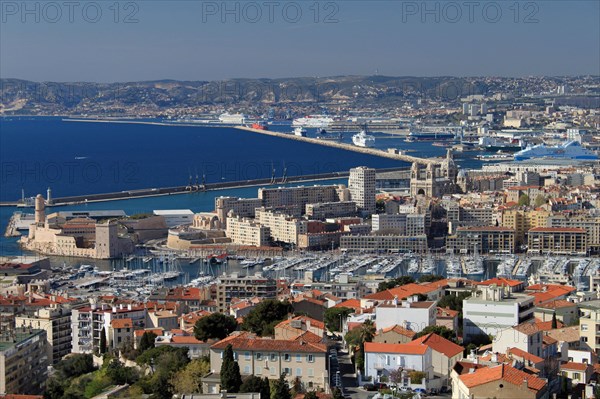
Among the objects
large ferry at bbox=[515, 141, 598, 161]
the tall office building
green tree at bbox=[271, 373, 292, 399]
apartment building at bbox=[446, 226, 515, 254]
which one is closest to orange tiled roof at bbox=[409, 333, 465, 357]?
green tree at bbox=[271, 373, 292, 399]

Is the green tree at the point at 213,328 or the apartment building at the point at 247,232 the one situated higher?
the green tree at the point at 213,328

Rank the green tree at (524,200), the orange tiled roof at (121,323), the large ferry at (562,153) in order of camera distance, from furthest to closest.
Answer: the large ferry at (562,153), the green tree at (524,200), the orange tiled roof at (121,323)

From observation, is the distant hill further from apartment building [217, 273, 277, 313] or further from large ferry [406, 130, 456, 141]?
apartment building [217, 273, 277, 313]

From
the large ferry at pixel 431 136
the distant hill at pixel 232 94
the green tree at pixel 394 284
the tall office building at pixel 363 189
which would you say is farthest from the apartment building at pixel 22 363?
the distant hill at pixel 232 94

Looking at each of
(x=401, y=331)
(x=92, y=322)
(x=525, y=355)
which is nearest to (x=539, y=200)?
(x=92, y=322)

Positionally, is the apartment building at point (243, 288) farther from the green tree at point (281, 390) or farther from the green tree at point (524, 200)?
the green tree at point (524, 200)

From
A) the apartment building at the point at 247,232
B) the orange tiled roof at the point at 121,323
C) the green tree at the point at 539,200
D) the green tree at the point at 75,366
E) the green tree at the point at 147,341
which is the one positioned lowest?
the apartment building at the point at 247,232
